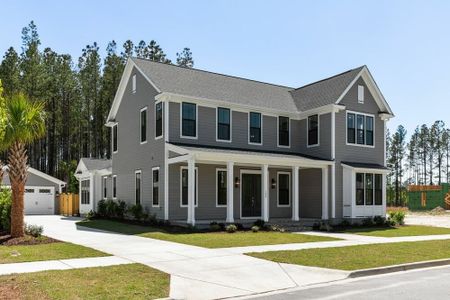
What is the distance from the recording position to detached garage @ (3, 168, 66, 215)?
3825 cm

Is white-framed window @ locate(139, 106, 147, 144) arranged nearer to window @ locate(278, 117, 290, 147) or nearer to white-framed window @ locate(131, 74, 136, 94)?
white-framed window @ locate(131, 74, 136, 94)

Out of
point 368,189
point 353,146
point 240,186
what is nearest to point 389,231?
point 368,189

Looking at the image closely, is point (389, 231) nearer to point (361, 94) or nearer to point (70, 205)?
point (361, 94)

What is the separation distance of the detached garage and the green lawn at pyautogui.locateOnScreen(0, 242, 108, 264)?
80.9 feet

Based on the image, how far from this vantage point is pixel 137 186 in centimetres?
2647

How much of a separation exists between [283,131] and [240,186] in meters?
4.35

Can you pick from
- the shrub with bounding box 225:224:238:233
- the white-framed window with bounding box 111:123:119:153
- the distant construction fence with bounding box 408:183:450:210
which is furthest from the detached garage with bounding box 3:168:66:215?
the distant construction fence with bounding box 408:183:450:210

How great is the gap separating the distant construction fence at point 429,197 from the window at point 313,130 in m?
Answer: 31.2

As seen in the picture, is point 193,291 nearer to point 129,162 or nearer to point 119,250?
point 119,250

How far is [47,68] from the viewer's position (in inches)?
2071

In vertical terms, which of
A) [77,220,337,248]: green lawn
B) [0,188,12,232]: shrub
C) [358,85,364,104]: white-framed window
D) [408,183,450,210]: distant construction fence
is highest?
[358,85,364,104]: white-framed window

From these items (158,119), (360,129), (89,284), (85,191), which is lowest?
(89,284)

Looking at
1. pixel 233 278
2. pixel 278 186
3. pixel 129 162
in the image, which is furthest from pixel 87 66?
pixel 233 278

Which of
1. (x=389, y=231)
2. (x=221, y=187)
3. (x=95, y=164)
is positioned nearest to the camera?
(x=389, y=231)
